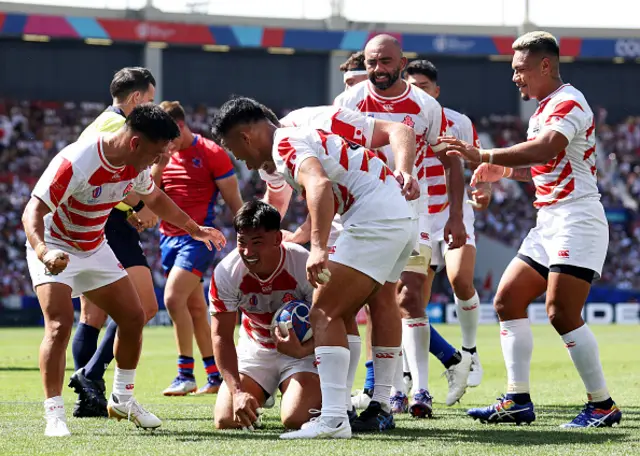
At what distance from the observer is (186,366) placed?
964 centimetres

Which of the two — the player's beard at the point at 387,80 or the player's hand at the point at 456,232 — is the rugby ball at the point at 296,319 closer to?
→ the player's hand at the point at 456,232

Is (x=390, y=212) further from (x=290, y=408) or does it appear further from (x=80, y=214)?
(x=80, y=214)

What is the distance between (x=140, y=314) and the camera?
6.67m

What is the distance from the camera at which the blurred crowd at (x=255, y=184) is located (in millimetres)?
30891

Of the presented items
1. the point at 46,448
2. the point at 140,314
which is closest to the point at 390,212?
the point at 140,314

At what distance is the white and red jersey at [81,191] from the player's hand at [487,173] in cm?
222

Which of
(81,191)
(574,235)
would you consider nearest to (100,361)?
(81,191)

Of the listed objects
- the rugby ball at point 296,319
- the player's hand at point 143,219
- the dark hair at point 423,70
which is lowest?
the rugby ball at point 296,319

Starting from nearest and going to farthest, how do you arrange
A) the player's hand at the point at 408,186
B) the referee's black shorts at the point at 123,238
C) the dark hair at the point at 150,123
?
1. the dark hair at the point at 150,123
2. the player's hand at the point at 408,186
3. the referee's black shorts at the point at 123,238

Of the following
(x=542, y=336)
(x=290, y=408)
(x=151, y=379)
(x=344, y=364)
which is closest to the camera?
(x=344, y=364)

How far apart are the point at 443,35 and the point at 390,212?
34.9 metres

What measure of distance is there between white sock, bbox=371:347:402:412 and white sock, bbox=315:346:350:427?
0.68 m

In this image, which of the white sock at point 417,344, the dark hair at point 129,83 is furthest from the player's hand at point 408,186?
the dark hair at point 129,83

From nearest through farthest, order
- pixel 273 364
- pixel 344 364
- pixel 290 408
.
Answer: pixel 344 364
pixel 290 408
pixel 273 364
